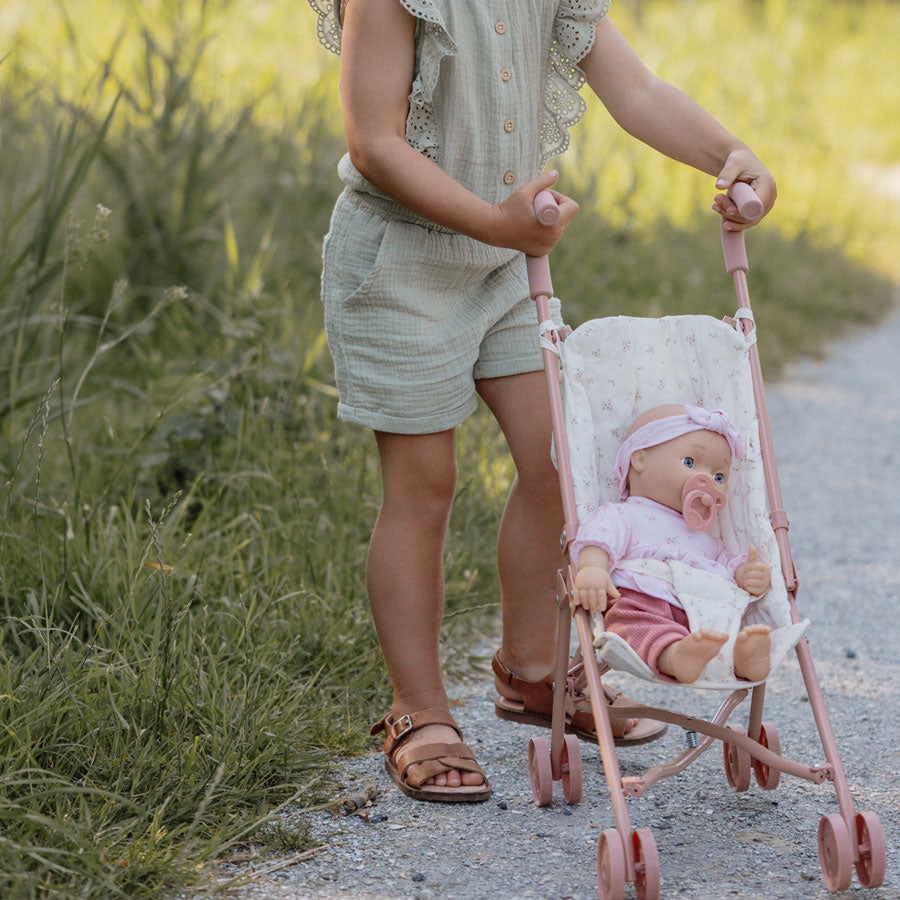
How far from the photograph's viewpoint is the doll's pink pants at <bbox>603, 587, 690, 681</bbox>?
82.2 inches

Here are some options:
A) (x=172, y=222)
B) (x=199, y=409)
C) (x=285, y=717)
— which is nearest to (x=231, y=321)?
(x=199, y=409)

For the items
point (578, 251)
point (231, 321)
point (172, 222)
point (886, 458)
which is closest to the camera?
point (231, 321)

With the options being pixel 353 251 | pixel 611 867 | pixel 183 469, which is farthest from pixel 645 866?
pixel 183 469

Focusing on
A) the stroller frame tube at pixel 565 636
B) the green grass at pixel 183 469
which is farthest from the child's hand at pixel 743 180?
the green grass at pixel 183 469

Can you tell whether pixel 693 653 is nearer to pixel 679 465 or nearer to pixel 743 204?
pixel 679 465

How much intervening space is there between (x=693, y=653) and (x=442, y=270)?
2.99ft

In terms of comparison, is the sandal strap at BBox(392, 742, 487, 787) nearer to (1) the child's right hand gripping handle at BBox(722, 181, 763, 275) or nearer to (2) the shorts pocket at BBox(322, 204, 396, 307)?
(2) the shorts pocket at BBox(322, 204, 396, 307)

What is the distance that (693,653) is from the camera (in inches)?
79.8

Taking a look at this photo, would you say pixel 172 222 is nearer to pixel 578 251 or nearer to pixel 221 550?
pixel 221 550

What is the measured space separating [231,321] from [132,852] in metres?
2.07

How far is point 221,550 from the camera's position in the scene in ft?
10.6

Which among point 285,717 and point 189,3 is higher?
point 189,3

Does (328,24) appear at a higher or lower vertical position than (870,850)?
higher

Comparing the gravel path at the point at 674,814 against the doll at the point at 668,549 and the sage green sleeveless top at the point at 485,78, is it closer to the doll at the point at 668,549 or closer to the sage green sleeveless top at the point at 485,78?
the doll at the point at 668,549
